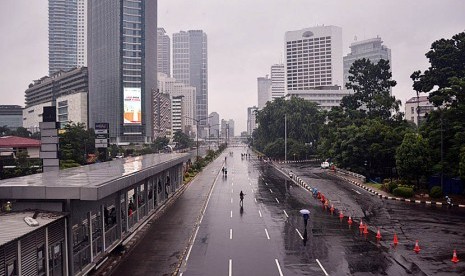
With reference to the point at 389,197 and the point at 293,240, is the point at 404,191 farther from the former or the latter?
the point at 293,240

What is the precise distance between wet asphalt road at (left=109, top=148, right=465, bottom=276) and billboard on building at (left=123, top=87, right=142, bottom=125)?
109 m

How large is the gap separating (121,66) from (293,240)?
137 m

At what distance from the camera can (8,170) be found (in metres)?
54.5

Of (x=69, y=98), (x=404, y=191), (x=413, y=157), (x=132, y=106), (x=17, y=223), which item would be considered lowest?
(x=404, y=191)

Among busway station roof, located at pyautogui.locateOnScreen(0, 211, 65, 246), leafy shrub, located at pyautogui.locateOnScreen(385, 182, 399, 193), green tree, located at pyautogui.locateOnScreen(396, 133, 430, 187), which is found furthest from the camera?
leafy shrub, located at pyautogui.locateOnScreen(385, 182, 399, 193)

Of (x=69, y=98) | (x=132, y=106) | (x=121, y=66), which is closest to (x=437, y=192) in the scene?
(x=132, y=106)

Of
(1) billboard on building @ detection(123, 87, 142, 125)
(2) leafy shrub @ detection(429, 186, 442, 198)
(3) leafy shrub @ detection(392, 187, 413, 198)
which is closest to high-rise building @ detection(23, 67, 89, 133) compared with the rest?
(1) billboard on building @ detection(123, 87, 142, 125)

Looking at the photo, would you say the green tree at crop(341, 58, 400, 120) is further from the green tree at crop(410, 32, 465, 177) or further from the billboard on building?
the billboard on building

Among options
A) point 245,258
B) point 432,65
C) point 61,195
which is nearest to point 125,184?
point 61,195

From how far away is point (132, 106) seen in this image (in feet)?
478

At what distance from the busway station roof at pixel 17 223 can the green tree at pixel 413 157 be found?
116 ft

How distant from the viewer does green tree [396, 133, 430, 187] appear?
42.2 metres

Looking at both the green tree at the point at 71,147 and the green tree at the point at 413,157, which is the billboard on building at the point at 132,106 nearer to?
the green tree at the point at 71,147

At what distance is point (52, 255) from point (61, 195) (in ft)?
7.36
